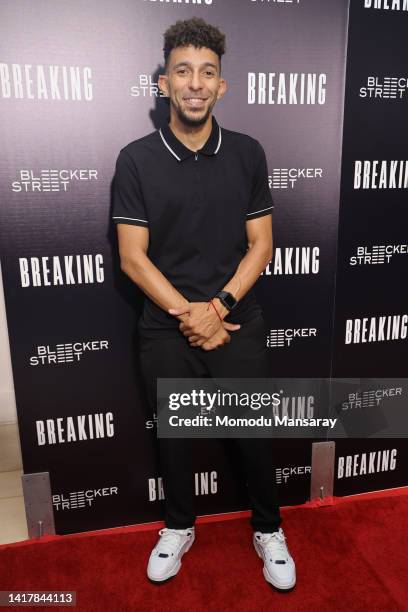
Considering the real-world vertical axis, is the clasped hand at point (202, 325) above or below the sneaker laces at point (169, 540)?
above

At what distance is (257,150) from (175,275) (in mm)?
547

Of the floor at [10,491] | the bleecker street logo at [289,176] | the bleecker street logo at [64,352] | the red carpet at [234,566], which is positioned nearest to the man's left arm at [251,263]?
the bleecker street logo at [289,176]

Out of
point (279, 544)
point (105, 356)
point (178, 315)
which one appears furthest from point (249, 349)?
point (279, 544)

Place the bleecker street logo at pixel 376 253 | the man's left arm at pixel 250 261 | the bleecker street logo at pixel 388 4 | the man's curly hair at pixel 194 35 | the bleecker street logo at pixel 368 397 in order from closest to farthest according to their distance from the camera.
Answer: the man's curly hair at pixel 194 35, the man's left arm at pixel 250 261, the bleecker street logo at pixel 388 4, the bleecker street logo at pixel 376 253, the bleecker street logo at pixel 368 397

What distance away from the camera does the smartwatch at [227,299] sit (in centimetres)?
186

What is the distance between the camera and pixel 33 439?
7.20 ft

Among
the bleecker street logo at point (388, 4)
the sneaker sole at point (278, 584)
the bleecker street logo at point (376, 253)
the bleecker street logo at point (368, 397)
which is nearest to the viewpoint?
the sneaker sole at point (278, 584)

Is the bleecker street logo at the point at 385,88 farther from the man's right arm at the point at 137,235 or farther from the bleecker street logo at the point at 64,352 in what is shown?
the bleecker street logo at the point at 64,352

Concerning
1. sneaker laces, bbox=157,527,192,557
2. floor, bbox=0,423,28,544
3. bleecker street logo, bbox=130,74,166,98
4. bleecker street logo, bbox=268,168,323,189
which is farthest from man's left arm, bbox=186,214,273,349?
floor, bbox=0,423,28,544

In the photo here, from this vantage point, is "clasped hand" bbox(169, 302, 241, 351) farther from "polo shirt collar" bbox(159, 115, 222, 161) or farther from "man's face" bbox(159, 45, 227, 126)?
"man's face" bbox(159, 45, 227, 126)

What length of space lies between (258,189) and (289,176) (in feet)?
0.87

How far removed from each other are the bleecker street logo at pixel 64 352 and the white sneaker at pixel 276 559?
0.99m

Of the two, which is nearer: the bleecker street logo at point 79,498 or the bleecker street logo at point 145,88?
the bleecker street logo at point 145,88

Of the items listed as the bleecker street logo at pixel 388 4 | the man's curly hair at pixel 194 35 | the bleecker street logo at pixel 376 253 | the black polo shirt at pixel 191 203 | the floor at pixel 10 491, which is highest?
the bleecker street logo at pixel 388 4
